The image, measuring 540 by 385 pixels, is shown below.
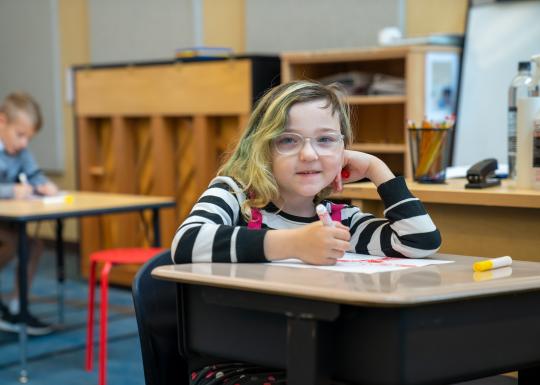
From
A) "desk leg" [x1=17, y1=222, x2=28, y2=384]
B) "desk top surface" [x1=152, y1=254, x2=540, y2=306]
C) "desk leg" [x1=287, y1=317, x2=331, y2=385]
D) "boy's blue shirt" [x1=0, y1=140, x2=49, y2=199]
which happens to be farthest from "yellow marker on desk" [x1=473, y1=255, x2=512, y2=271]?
"boy's blue shirt" [x1=0, y1=140, x2=49, y2=199]

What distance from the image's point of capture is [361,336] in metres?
1.34

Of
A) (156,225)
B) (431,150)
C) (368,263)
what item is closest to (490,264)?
(368,263)

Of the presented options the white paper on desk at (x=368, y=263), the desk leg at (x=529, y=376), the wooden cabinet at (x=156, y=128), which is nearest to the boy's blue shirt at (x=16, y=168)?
the wooden cabinet at (x=156, y=128)

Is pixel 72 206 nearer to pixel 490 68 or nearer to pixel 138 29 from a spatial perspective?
pixel 490 68

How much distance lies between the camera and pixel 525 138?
213 cm

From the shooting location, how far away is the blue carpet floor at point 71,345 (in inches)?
141

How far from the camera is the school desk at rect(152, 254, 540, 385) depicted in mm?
1312

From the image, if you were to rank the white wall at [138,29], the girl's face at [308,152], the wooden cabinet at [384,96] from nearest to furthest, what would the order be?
the girl's face at [308,152]
the wooden cabinet at [384,96]
the white wall at [138,29]

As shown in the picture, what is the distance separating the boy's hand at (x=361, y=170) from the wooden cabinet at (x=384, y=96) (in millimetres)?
1938

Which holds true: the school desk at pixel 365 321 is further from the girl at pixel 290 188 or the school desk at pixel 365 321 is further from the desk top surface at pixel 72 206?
the desk top surface at pixel 72 206

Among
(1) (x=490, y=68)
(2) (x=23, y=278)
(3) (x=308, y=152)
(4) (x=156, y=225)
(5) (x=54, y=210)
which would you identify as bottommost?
(2) (x=23, y=278)

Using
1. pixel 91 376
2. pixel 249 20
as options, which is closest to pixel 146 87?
pixel 249 20

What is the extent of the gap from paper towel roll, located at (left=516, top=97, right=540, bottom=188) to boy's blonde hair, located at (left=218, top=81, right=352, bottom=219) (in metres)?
0.48

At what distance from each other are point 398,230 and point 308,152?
0.84 feet
